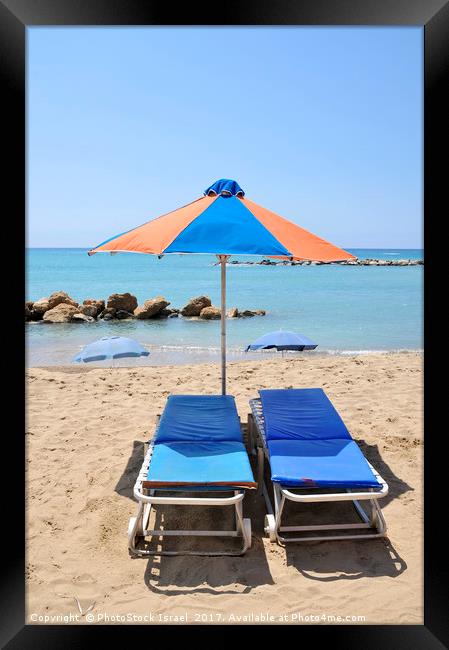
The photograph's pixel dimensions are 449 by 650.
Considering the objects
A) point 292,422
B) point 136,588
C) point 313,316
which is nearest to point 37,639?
point 136,588

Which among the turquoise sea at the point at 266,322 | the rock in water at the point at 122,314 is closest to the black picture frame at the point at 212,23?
the turquoise sea at the point at 266,322

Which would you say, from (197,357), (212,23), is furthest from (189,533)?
(197,357)

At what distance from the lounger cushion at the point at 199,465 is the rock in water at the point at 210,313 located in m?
13.6

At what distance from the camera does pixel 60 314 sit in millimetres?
17797

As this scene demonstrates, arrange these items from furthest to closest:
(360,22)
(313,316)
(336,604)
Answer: (313,316) → (336,604) → (360,22)

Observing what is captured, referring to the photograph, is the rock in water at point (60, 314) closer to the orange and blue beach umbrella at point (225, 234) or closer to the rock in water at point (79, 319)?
the rock in water at point (79, 319)

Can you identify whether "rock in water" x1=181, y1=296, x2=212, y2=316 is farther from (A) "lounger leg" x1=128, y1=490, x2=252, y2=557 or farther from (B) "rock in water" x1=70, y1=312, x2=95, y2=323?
(A) "lounger leg" x1=128, y1=490, x2=252, y2=557

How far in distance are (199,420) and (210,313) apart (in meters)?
13.2

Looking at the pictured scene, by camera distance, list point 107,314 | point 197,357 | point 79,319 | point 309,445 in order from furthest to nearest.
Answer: point 107,314 < point 79,319 < point 197,357 < point 309,445

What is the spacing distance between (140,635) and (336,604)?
56.9 inches

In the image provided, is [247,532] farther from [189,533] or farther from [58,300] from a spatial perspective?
[58,300]

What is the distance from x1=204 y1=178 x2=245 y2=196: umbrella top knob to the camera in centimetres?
518
